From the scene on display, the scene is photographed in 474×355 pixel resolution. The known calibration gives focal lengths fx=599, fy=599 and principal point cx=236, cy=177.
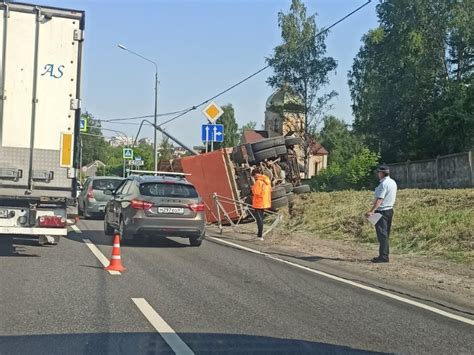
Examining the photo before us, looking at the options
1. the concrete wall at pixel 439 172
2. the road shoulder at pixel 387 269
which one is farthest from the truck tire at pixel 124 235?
the concrete wall at pixel 439 172

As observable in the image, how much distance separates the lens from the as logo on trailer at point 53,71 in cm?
1006

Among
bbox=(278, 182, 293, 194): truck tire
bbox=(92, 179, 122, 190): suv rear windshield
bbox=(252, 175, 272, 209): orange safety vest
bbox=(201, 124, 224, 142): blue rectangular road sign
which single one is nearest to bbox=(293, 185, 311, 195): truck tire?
bbox=(278, 182, 293, 194): truck tire

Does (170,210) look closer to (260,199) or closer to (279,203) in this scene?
(260,199)

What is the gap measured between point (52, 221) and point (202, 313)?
14.9ft

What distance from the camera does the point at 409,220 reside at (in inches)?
573

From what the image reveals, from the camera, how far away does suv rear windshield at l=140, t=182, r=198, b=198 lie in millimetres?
12961

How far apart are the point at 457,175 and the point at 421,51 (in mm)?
19212

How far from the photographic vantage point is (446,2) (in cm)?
3934

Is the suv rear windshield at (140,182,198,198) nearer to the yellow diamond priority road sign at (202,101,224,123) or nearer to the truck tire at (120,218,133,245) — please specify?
the truck tire at (120,218,133,245)

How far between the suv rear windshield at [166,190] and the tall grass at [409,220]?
4526 mm

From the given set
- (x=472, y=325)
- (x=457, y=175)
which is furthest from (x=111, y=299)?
(x=457, y=175)

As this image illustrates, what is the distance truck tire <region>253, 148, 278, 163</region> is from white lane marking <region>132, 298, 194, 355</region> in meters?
11.8

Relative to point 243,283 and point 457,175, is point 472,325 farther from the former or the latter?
point 457,175

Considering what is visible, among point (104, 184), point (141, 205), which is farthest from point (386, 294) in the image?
point (104, 184)
